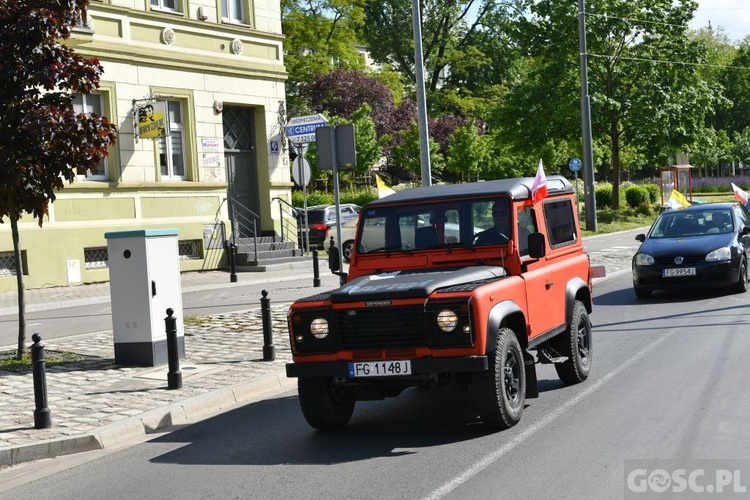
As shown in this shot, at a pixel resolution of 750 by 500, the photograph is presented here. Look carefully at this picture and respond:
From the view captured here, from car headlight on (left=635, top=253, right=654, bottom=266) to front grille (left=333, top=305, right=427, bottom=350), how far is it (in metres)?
9.70

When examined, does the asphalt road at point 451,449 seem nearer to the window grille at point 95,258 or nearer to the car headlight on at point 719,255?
the car headlight on at point 719,255

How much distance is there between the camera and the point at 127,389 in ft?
33.3

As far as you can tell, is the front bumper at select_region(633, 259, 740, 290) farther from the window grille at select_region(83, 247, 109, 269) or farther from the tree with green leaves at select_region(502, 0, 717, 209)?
the tree with green leaves at select_region(502, 0, 717, 209)

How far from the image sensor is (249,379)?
10383 mm

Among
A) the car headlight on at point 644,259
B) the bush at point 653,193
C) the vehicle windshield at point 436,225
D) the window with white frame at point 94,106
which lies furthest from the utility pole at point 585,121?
the vehicle windshield at point 436,225

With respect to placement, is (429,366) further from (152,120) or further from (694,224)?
(152,120)

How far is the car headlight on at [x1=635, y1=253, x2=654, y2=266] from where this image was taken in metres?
16.0

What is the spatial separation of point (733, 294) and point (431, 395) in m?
8.87

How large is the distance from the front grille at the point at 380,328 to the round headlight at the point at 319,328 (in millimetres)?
98

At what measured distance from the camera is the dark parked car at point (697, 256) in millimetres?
15750

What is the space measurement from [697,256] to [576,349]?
24.0 ft

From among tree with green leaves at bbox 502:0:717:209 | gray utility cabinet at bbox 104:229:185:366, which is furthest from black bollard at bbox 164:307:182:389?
tree with green leaves at bbox 502:0:717:209

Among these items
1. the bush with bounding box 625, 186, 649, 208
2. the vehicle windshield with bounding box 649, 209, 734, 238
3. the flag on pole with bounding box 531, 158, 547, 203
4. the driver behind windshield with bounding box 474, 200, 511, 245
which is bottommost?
the vehicle windshield with bounding box 649, 209, 734, 238

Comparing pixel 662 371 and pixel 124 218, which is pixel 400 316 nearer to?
pixel 662 371
